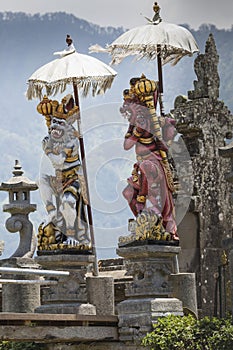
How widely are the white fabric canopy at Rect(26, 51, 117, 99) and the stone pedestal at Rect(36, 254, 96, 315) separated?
2.83 m

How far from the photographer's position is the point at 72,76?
1700 cm

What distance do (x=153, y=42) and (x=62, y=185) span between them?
8.42 ft

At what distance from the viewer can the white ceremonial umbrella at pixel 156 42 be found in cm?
1659

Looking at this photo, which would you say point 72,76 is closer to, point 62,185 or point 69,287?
point 62,185

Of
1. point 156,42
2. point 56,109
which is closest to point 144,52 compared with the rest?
point 156,42

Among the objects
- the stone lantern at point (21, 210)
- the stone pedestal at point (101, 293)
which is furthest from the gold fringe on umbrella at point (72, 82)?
the stone pedestal at point (101, 293)

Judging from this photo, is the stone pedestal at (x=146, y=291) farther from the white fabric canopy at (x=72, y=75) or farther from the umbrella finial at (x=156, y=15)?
the umbrella finial at (x=156, y=15)

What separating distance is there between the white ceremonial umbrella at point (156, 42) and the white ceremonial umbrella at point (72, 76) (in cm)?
34

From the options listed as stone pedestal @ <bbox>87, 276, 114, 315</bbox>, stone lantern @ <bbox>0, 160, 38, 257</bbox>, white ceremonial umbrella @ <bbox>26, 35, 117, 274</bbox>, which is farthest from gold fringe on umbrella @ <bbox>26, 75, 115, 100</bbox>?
stone pedestal @ <bbox>87, 276, 114, 315</bbox>

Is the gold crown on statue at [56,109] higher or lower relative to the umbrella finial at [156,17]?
lower

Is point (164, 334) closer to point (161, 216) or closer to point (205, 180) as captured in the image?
point (161, 216)

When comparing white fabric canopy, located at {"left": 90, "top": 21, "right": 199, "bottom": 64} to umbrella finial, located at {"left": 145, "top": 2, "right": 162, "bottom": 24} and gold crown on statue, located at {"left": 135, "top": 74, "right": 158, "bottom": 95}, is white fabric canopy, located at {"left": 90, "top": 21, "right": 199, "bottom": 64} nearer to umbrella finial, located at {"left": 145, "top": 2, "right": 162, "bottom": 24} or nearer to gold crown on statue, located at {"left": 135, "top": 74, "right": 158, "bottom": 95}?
umbrella finial, located at {"left": 145, "top": 2, "right": 162, "bottom": 24}

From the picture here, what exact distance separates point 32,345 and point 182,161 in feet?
14.9

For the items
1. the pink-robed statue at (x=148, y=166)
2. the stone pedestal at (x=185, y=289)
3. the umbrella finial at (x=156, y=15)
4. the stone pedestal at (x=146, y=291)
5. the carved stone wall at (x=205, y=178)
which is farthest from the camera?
the carved stone wall at (x=205, y=178)
